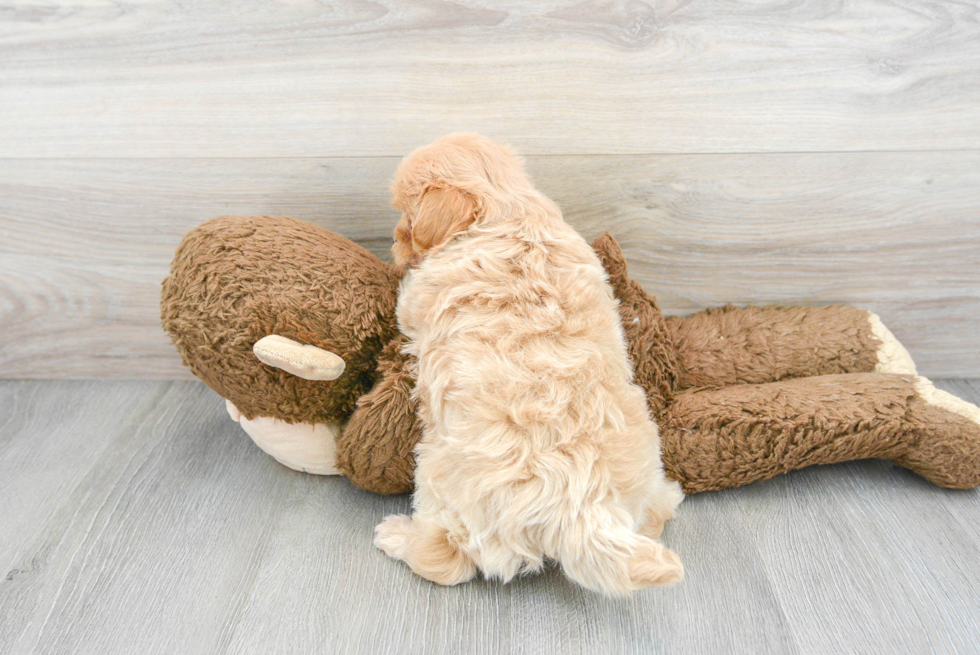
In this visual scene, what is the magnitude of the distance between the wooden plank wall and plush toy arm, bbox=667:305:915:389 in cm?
11

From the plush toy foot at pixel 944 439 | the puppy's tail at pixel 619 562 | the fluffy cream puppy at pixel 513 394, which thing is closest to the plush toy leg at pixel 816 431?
the plush toy foot at pixel 944 439

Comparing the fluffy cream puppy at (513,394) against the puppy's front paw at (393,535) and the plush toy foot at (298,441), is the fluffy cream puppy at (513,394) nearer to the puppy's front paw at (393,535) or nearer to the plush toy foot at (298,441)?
the puppy's front paw at (393,535)

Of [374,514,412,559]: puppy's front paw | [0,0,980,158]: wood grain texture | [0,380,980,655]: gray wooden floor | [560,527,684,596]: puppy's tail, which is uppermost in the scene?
[0,0,980,158]: wood grain texture

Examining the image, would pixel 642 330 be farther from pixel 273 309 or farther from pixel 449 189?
pixel 273 309

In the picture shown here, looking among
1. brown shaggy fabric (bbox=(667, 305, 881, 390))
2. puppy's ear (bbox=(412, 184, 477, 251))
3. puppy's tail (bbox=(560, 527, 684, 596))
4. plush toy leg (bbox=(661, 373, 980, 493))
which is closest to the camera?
puppy's tail (bbox=(560, 527, 684, 596))

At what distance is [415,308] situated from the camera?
0.83 metres

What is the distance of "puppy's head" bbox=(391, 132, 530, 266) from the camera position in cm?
81

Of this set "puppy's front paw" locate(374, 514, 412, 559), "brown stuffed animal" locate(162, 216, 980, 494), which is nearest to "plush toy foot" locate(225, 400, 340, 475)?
"brown stuffed animal" locate(162, 216, 980, 494)

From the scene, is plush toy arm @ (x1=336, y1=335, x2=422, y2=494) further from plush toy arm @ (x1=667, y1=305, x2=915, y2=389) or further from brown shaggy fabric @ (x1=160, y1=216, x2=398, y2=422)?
plush toy arm @ (x1=667, y1=305, x2=915, y2=389)

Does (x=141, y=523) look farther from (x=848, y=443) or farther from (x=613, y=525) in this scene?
(x=848, y=443)

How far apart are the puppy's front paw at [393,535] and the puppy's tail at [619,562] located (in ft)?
0.81

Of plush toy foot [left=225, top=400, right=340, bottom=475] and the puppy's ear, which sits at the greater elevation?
the puppy's ear

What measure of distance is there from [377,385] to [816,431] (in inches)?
25.0

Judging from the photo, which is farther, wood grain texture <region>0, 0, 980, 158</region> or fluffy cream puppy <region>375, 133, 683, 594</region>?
wood grain texture <region>0, 0, 980, 158</region>
